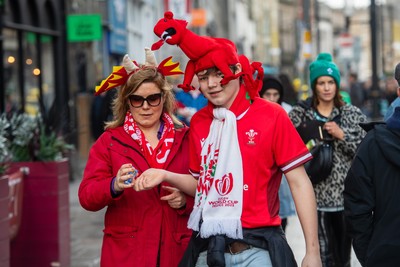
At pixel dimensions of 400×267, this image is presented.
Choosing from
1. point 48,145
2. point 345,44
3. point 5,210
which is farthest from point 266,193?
point 345,44

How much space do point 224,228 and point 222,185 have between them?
0.67 ft

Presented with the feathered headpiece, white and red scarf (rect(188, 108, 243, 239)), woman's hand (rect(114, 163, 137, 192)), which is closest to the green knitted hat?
the feathered headpiece

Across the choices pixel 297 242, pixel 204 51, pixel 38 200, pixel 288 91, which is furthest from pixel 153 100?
pixel 297 242

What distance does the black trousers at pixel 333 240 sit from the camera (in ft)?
25.7

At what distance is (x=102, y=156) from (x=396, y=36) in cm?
8678

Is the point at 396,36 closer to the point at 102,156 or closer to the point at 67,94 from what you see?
the point at 67,94

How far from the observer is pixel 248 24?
80062 mm

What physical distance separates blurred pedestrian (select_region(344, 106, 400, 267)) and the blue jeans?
0.42 m

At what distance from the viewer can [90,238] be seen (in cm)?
1177

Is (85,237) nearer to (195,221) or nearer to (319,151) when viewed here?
(319,151)

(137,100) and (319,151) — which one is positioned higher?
(137,100)

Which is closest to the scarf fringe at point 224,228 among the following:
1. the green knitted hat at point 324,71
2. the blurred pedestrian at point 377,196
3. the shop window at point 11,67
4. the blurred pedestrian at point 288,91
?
the blurred pedestrian at point 377,196

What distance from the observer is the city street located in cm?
999

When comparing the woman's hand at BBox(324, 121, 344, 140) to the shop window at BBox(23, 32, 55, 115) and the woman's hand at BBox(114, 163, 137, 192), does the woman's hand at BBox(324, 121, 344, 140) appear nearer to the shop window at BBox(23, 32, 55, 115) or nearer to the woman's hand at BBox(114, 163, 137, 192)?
the woman's hand at BBox(114, 163, 137, 192)
